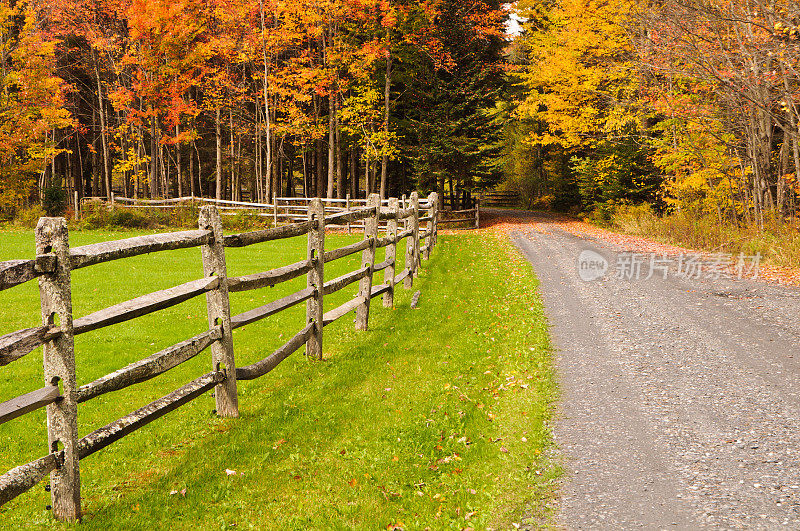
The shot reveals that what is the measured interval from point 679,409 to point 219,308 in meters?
5.00

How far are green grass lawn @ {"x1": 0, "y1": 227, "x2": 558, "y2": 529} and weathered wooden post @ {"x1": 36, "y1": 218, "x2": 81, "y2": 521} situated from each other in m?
0.26

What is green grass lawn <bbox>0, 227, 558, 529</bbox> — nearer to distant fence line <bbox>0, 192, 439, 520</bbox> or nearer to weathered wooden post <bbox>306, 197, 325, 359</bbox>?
weathered wooden post <bbox>306, 197, 325, 359</bbox>

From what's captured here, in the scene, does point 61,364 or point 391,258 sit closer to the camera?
point 61,364

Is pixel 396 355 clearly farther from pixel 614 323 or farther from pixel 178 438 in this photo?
pixel 614 323

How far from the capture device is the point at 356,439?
5680 millimetres

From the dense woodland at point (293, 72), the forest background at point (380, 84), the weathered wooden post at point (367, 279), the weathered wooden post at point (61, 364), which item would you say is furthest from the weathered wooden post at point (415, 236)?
the dense woodland at point (293, 72)

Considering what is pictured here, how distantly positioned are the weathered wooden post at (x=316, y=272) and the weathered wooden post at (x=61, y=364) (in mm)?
3887

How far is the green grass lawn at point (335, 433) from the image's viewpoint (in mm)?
4430

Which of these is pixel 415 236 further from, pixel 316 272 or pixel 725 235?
Result: pixel 725 235

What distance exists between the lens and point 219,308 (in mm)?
5742

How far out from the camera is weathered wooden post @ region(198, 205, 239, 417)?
5617 millimetres

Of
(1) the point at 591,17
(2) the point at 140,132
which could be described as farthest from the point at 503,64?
(2) the point at 140,132

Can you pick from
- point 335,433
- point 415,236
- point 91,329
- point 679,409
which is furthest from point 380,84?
point 91,329

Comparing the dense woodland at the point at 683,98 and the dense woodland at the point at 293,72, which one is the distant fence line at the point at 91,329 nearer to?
the dense woodland at the point at 683,98
